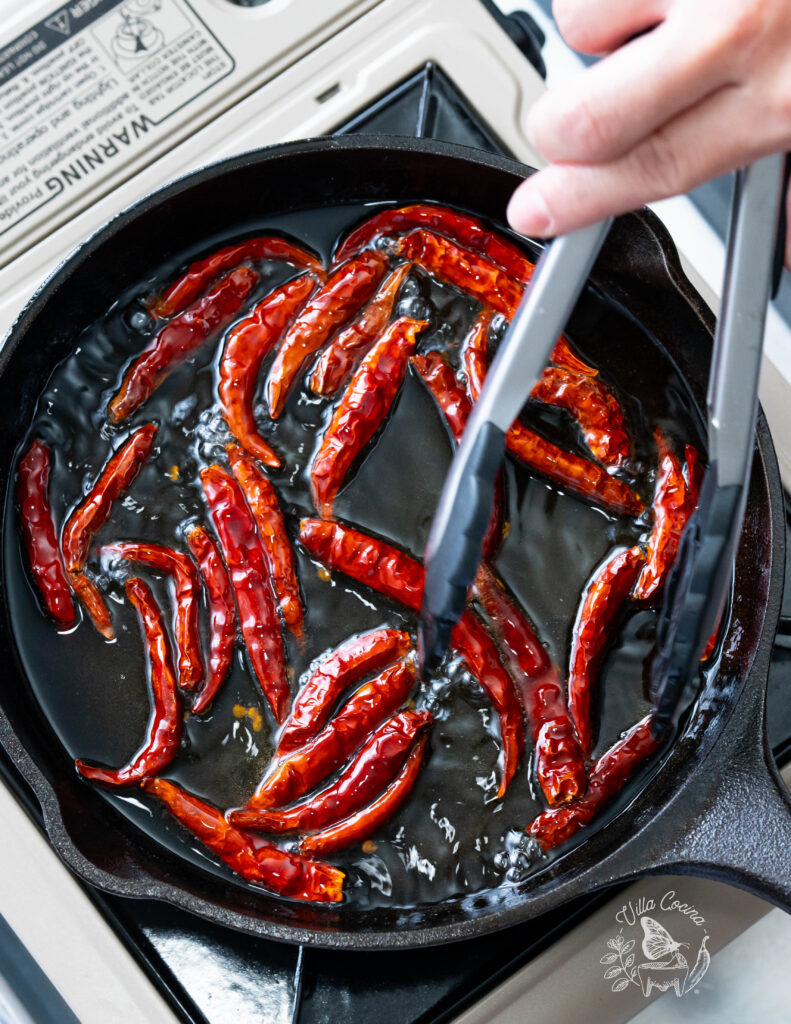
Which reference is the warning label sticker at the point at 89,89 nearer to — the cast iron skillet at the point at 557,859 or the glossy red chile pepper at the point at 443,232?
the cast iron skillet at the point at 557,859

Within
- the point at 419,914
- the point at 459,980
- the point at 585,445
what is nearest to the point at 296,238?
the point at 585,445

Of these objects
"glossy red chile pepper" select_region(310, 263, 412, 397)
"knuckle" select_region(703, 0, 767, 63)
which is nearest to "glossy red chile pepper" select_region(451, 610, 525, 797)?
"glossy red chile pepper" select_region(310, 263, 412, 397)

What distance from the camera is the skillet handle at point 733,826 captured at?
1.22 metres

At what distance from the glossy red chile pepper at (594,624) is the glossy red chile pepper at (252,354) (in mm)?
570

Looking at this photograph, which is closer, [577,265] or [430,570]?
[577,265]

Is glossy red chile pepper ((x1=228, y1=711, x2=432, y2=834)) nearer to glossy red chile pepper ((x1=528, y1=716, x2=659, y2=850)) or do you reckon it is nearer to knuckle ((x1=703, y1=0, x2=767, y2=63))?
glossy red chile pepper ((x1=528, y1=716, x2=659, y2=850))

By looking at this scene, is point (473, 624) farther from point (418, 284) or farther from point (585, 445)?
point (418, 284)

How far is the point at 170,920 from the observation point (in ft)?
4.63

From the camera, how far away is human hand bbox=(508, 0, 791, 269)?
86 centimetres

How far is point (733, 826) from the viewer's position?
124cm

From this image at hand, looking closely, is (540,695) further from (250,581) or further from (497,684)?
(250,581)

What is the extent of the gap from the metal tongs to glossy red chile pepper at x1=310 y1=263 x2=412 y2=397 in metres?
0.48

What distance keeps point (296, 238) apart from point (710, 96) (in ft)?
2.86

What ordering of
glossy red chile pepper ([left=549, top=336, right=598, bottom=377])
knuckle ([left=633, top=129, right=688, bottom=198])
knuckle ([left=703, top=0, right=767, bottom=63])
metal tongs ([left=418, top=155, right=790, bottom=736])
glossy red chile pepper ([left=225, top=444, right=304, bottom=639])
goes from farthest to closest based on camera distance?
glossy red chile pepper ([left=549, top=336, right=598, bottom=377]) < glossy red chile pepper ([left=225, top=444, right=304, bottom=639]) < metal tongs ([left=418, top=155, right=790, bottom=736]) < knuckle ([left=633, top=129, right=688, bottom=198]) < knuckle ([left=703, top=0, right=767, bottom=63])
